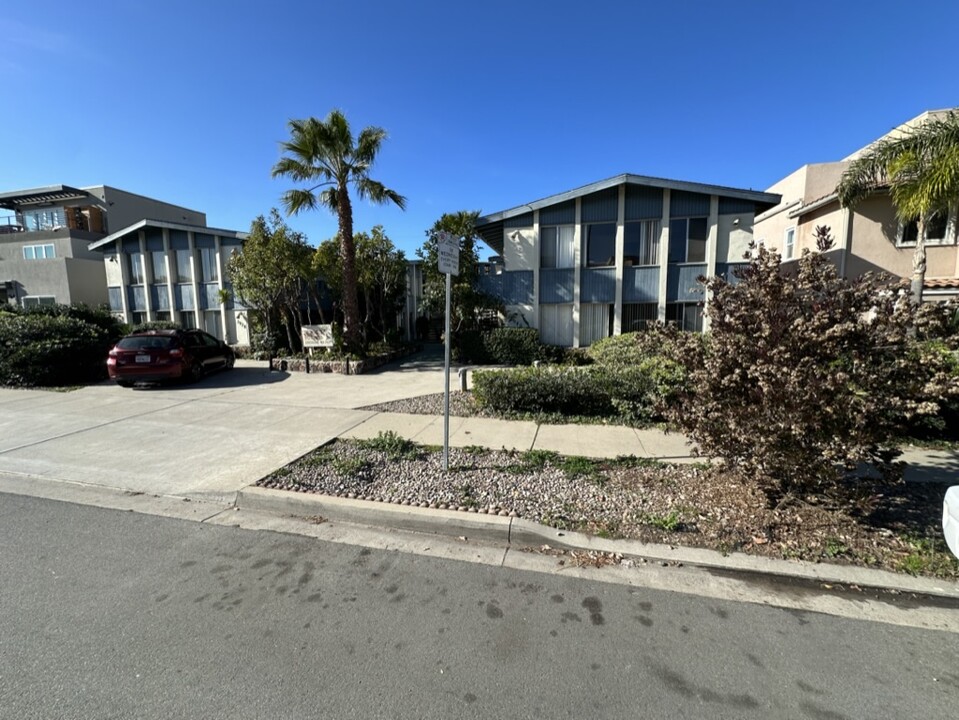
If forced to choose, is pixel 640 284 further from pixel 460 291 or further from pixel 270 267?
pixel 270 267

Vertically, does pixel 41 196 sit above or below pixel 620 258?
above

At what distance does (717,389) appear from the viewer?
384 cm

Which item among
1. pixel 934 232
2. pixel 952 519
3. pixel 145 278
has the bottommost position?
pixel 952 519

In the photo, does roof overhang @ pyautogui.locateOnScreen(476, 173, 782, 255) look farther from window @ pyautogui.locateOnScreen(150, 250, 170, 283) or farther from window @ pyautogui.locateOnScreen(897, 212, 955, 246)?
window @ pyautogui.locateOnScreen(150, 250, 170, 283)

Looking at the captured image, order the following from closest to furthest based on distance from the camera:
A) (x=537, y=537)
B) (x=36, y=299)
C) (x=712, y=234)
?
(x=537, y=537)
(x=712, y=234)
(x=36, y=299)

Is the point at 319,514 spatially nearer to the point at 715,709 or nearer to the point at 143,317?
the point at 715,709

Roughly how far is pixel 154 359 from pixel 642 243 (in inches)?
560

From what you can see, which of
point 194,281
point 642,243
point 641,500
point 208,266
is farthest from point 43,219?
point 641,500

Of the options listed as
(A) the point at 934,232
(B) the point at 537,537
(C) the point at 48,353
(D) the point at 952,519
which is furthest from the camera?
(A) the point at 934,232

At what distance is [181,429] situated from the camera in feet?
22.7

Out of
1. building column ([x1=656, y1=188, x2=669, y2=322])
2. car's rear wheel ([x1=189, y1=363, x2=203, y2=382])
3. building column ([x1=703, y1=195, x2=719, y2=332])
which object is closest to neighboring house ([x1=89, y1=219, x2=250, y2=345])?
car's rear wheel ([x1=189, y1=363, x2=203, y2=382])

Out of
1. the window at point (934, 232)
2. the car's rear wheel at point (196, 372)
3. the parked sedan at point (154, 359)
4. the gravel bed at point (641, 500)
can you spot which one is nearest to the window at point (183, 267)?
the parked sedan at point (154, 359)

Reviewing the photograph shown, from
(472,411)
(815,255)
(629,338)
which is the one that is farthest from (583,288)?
(815,255)

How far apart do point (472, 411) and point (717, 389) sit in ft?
14.9
